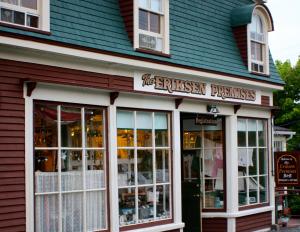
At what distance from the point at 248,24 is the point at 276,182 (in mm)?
4768

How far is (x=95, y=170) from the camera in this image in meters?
11.5

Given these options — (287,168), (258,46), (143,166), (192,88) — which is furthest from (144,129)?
(287,168)

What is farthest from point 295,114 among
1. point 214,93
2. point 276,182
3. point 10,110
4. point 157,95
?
point 10,110

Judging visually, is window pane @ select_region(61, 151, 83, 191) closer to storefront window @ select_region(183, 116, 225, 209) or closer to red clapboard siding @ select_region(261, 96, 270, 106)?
storefront window @ select_region(183, 116, 225, 209)

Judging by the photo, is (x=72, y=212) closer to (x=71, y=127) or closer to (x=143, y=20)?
(x=71, y=127)

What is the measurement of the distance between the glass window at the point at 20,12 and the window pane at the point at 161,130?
4117 millimetres

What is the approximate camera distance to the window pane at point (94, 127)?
11.4 meters

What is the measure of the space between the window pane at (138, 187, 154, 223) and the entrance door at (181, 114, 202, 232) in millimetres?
2458

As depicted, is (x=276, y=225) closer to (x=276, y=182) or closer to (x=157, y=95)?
(x=276, y=182)

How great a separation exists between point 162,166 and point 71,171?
304 centimetres

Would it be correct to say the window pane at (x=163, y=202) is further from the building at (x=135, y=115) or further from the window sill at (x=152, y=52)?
the window sill at (x=152, y=52)

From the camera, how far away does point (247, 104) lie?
16.3m

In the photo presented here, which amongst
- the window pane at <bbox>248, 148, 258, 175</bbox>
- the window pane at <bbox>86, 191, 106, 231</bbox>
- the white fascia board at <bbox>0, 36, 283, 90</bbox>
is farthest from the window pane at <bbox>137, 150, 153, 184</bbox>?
the window pane at <bbox>248, 148, 258, 175</bbox>

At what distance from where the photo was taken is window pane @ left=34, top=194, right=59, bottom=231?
10148 millimetres
